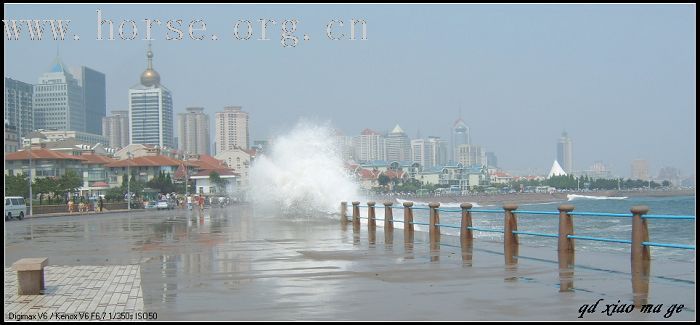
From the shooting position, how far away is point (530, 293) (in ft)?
32.6

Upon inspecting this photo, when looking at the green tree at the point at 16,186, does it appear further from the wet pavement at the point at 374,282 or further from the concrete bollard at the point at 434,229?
the concrete bollard at the point at 434,229

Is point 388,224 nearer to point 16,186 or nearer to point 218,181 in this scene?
point 16,186

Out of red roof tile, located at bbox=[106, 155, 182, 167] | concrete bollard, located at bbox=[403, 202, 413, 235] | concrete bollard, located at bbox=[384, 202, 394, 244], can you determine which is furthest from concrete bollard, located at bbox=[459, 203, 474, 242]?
red roof tile, located at bbox=[106, 155, 182, 167]

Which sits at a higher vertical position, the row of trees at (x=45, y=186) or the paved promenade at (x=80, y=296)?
the row of trees at (x=45, y=186)

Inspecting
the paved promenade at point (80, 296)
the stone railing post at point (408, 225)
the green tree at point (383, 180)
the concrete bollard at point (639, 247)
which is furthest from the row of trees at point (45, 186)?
the green tree at point (383, 180)

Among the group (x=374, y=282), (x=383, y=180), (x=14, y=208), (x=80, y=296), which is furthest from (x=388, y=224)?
(x=383, y=180)

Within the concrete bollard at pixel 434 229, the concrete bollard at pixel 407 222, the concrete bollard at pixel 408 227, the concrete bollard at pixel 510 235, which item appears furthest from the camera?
the concrete bollard at pixel 407 222

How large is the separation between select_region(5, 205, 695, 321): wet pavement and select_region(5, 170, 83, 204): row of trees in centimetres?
6968

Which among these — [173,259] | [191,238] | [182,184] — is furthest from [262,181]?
[182,184]

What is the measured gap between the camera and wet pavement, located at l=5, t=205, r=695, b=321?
877cm

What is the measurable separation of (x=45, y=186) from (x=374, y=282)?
3250 inches

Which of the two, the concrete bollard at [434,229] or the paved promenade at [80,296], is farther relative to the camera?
the concrete bollard at [434,229]

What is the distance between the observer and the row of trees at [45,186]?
84062mm

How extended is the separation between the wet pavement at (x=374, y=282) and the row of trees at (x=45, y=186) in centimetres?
6968
